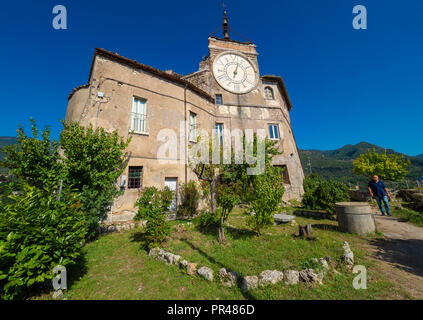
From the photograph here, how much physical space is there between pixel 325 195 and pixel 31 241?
1198 centimetres

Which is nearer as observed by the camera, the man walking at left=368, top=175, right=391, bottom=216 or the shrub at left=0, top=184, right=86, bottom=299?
the shrub at left=0, top=184, right=86, bottom=299

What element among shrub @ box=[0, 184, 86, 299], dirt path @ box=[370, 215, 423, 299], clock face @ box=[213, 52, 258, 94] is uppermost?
clock face @ box=[213, 52, 258, 94]

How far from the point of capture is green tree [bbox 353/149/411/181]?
15445 millimetres

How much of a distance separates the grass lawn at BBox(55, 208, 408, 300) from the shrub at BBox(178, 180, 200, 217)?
9.97ft

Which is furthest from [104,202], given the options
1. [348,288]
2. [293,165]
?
[293,165]

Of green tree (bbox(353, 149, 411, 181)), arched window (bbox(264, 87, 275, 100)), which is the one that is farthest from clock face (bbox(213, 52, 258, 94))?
green tree (bbox(353, 149, 411, 181))

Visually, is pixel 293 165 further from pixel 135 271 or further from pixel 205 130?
pixel 135 271

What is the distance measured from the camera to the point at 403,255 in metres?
4.68

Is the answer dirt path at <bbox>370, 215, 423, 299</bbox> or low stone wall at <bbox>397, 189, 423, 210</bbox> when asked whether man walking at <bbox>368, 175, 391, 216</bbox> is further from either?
low stone wall at <bbox>397, 189, 423, 210</bbox>

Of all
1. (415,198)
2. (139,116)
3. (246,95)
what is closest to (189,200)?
(139,116)

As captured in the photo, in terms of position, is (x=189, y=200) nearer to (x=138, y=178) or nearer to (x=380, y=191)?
(x=138, y=178)

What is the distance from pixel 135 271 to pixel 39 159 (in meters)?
6.29

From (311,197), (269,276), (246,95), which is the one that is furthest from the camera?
(246,95)

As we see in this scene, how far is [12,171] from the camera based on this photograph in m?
6.13
